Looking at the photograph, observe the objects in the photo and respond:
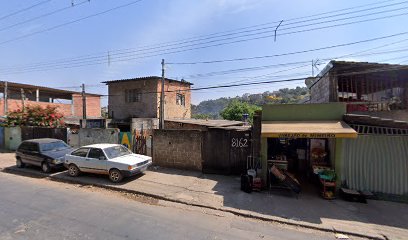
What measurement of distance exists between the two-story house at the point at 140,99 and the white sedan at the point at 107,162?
32.5 ft

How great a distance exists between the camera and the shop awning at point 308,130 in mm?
7521

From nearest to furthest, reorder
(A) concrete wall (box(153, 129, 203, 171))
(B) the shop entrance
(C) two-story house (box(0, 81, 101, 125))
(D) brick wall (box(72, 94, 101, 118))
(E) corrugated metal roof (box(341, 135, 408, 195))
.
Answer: (E) corrugated metal roof (box(341, 135, 408, 195)), (B) the shop entrance, (A) concrete wall (box(153, 129, 203, 171)), (C) two-story house (box(0, 81, 101, 125)), (D) brick wall (box(72, 94, 101, 118))

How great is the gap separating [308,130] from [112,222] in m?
6.82

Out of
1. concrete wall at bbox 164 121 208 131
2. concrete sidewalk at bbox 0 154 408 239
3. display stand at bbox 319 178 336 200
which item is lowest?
concrete sidewalk at bbox 0 154 408 239

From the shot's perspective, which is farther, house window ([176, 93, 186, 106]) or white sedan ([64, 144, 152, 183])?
house window ([176, 93, 186, 106])

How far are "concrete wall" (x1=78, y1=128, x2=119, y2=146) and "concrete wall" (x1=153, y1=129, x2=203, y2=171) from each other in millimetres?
3245

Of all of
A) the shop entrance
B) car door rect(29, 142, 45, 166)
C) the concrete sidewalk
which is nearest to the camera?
the concrete sidewalk

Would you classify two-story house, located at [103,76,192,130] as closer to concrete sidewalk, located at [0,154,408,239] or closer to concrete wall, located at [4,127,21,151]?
concrete wall, located at [4,127,21,151]

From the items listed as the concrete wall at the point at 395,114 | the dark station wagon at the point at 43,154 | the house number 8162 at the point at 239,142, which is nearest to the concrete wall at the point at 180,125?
the house number 8162 at the point at 239,142

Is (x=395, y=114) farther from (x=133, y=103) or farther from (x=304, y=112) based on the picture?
(x=133, y=103)

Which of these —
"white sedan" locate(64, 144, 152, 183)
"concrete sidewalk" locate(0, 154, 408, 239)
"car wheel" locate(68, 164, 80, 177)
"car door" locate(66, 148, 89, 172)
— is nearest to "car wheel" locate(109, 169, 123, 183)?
"white sedan" locate(64, 144, 152, 183)

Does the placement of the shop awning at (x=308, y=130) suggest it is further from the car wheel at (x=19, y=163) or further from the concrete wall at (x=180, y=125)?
the car wheel at (x=19, y=163)

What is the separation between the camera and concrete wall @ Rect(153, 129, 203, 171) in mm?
11281

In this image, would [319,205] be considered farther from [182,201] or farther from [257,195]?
[182,201]
